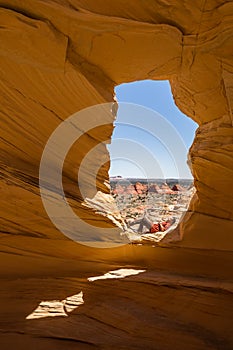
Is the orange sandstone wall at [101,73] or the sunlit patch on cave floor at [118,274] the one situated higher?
the orange sandstone wall at [101,73]

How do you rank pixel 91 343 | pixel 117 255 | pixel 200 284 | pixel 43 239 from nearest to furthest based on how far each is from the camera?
pixel 91 343, pixel 200 284, pixel 43 239, pixel 117 255

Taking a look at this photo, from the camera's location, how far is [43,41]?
3174mm

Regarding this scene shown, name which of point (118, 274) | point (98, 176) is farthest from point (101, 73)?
point (118, 274)

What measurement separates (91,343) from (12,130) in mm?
2659

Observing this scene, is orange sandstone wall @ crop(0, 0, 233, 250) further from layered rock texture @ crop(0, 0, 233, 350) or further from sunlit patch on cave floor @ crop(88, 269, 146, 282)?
sunlit patch on cave floor @ crop(88, 269, 146, 282)

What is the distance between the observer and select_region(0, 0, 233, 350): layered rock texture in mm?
3096

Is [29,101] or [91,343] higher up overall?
[29,101]

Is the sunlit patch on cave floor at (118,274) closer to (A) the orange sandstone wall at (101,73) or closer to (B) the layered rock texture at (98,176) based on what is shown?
(B) the layered rock texture at (98,176)

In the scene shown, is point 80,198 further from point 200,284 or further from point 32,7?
point 32,7

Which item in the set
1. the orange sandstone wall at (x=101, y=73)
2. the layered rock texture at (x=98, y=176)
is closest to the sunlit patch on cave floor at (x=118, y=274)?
the layered rock texture at (x=98, y=176)

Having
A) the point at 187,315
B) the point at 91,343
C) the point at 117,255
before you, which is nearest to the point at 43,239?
the point at 117,255

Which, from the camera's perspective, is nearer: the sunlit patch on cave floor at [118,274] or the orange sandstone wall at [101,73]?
the orange sandstone wall at [101,73]

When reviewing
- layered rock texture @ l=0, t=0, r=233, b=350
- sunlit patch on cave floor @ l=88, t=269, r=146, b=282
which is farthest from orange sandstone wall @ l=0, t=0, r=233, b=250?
sunlit patch on cave floor @ l=88, t=269, r=146, b=282

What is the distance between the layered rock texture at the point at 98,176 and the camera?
3096mm
